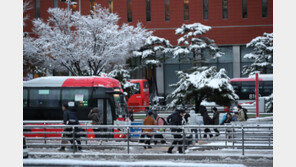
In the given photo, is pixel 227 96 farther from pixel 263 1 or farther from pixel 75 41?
pixel 263 1

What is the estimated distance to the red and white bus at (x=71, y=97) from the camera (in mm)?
20953

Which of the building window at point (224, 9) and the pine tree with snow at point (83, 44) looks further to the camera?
the building window at point (224, 9)

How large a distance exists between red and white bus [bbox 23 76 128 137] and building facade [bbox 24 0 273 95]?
2603cm

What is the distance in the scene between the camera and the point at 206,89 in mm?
27516

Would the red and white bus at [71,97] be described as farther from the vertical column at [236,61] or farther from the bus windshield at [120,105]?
the vertical column at [236,61]

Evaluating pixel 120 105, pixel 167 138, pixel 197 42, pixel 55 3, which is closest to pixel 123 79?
pixel 197 42

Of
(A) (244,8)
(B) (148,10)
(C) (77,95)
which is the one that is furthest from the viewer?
(B) (148,10)

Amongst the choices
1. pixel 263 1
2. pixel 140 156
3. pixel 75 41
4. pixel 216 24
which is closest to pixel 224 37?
pixel 216 24

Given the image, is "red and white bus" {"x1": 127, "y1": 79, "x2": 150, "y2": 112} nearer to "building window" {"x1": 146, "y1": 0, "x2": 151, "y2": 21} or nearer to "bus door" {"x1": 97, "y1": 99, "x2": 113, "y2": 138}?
"building window" {"x1": 146, "y1": 0, "x2": 151, "y2": 21}

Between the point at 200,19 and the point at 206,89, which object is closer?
the point at 206,89

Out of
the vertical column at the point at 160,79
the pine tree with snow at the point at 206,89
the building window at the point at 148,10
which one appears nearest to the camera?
the pine tree with snow at the point at 206,89

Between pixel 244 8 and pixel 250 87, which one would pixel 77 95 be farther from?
pixel 244 8

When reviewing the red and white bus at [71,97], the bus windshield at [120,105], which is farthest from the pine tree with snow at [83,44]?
the bus windshield at [120,105]

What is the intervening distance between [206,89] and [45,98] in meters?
10.9
